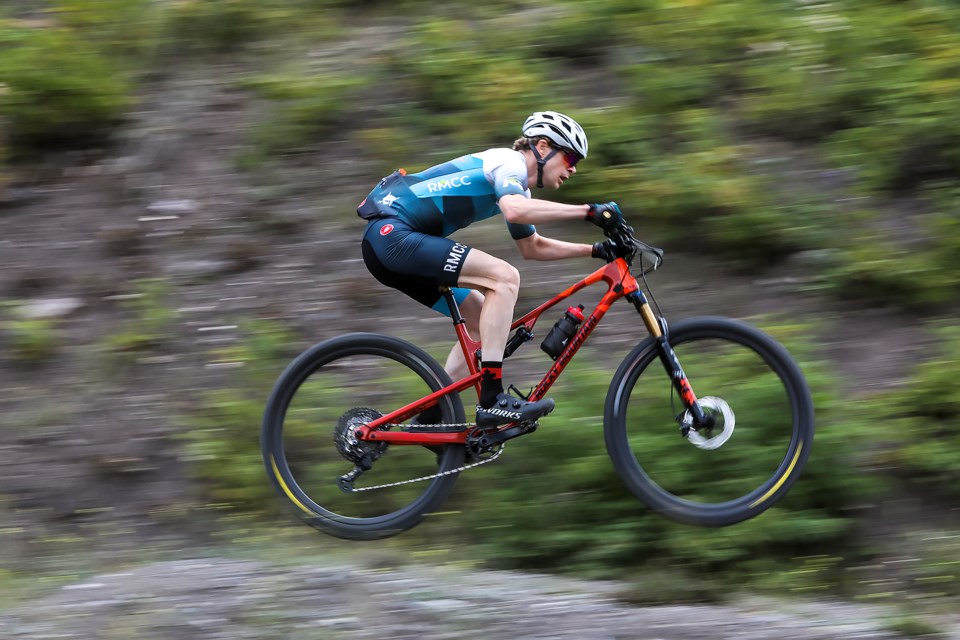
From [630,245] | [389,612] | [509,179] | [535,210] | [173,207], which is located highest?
[509,179]

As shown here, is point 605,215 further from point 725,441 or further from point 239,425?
point 239,425

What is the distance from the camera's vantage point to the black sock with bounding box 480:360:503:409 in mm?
4570

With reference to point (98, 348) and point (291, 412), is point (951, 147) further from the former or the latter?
point (98, 348)

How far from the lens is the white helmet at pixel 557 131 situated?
4539 mm

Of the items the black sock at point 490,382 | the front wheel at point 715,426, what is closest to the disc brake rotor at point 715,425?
the front wheel at point 715,426

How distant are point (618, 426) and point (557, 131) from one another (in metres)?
1.47

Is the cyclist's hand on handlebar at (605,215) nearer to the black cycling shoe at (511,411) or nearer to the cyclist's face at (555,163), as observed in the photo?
the cyclist's face at (555,163)

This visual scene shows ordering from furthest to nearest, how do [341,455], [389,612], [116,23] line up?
[116,23] < [341,455] < [389,612]

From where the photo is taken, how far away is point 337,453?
521 centimetres

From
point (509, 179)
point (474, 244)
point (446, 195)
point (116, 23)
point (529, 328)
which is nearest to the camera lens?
point (509, 179)

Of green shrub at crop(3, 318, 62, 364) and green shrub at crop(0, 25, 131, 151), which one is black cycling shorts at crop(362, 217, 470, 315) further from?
green shrub at crop(0, 25, 131, 151)

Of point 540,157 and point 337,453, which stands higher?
point 540,157

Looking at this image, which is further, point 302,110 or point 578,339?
point 302,110

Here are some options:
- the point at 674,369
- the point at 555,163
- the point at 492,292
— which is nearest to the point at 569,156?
the point at 555,163
